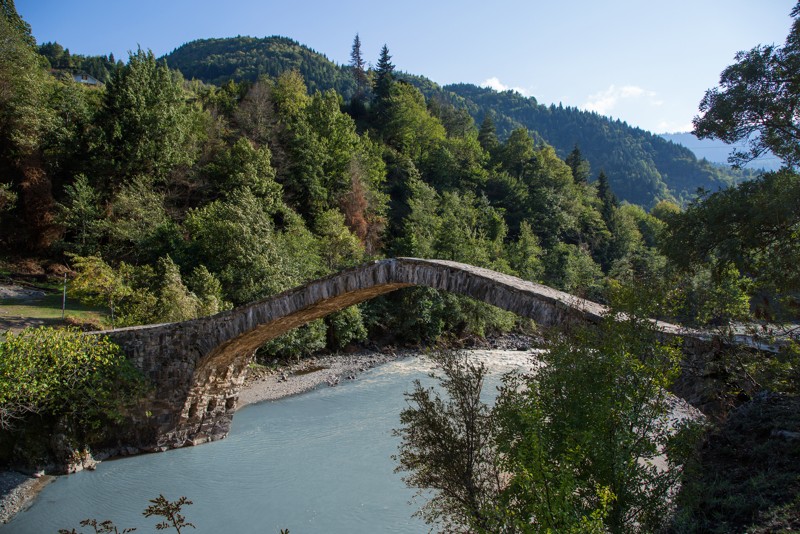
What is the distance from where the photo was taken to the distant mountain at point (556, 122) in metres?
90.9

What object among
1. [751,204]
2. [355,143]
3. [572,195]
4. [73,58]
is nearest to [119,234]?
[355,143]

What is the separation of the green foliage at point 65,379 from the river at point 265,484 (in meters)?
1.44

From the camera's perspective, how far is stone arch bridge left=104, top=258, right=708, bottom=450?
29.3 feet

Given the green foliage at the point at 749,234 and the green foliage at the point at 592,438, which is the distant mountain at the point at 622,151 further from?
the green foliage at the point at 592,438

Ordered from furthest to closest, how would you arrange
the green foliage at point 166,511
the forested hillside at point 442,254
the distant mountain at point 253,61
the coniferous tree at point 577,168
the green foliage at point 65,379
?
the distant mountain at point 253,61 < the coniferous tree at point 577,168 < the green foliage at point 65,379 < the forested hillside at point 442,254 < the green foliage at point 166,511

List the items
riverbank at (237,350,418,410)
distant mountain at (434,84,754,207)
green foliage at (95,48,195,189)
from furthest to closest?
distant mountain at (434,84,754,207) < green foliage at (95,48,195,189) < riverbank at (237,350,418,410)

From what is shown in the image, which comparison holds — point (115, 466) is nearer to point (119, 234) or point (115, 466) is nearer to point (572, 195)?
point (119, 234)

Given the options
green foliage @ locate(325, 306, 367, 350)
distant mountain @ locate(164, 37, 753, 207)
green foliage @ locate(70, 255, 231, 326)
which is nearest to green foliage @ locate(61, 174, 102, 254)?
green foliage @ locate(70, 255, 231, 326)

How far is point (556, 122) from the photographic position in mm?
157375

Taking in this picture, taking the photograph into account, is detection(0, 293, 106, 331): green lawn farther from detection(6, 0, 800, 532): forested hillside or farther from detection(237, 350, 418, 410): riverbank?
detection(237, 350, 418, 410): riverbank

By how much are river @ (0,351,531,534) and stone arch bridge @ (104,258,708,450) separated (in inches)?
28.7

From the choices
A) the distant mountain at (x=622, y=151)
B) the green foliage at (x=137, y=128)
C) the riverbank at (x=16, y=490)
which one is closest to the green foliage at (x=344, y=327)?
the green foliage at (x=137, y=128)

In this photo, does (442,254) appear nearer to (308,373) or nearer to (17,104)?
(308,373)

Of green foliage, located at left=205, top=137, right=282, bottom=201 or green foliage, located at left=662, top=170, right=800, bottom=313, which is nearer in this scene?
green foliage, located at left=662, top=170, right=800, bottom=313
